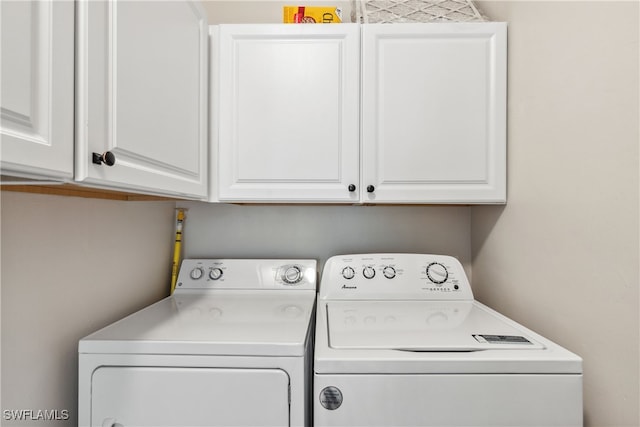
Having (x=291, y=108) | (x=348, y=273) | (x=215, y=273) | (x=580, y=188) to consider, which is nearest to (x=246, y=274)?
(x=215, y=273)

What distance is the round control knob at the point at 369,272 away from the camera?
1.47m

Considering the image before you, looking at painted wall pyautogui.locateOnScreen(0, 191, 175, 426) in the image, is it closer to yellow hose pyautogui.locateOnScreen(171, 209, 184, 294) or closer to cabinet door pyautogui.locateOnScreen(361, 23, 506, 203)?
yellow hose pyautogui.locateOnScreen(171, 209, 184, 294)

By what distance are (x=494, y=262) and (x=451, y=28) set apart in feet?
3.20

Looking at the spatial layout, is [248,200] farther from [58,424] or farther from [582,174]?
[582,174]

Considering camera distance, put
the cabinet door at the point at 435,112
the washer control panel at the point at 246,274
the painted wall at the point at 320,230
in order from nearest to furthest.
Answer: the cabinet door at the point at 435,112, the washer control panel at the point at 246,274, the painted wall at the point at 320,230

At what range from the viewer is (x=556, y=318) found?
3.40 ft

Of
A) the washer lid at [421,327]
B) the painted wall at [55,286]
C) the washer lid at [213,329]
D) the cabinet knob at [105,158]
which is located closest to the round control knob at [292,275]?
the washer lid at [213,329]

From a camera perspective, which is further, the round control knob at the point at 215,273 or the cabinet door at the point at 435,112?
the round control knob at the point at 215,273

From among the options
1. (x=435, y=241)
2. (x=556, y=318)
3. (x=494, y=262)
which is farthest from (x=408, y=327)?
(x=435, y=241)

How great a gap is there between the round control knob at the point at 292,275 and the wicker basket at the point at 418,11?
112 centimetres

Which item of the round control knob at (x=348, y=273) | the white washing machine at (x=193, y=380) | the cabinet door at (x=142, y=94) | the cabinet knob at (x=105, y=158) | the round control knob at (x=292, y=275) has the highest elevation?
the cabinet door at (x=142, y=94)

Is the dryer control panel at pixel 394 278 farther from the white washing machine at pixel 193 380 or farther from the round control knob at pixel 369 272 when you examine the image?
the white washing machine at pixel 193 380

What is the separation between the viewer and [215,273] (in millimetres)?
1571

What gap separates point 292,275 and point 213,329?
0.59 m
